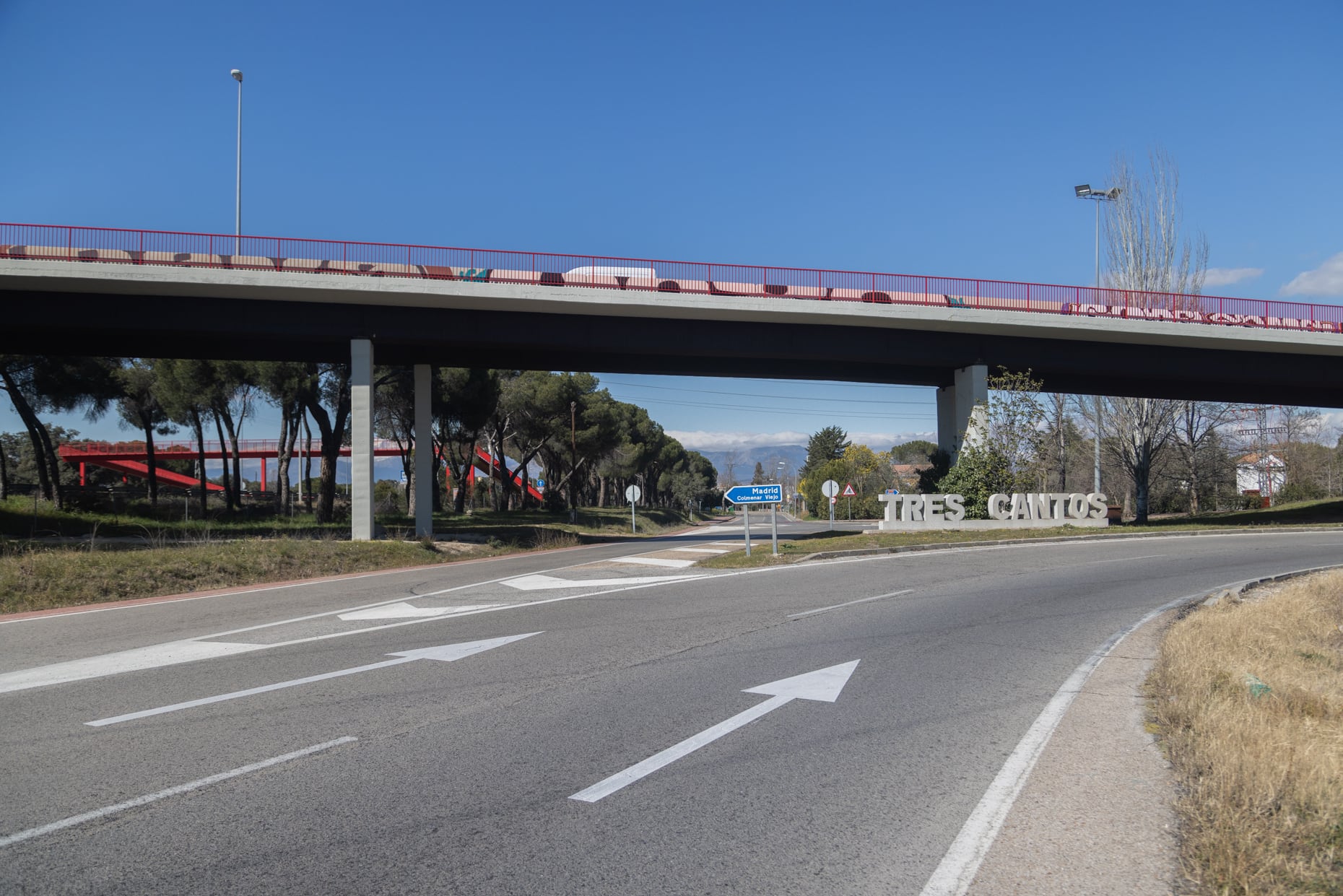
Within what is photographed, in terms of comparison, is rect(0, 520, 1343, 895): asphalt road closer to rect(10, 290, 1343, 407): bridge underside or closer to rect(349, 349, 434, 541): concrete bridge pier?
rect(349, 349, 434, 541): concrete bridge pier

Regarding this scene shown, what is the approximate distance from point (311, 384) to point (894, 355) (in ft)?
84.9

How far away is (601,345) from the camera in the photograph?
26.9 m

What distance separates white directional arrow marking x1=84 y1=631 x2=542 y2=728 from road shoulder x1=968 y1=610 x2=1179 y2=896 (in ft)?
18.6

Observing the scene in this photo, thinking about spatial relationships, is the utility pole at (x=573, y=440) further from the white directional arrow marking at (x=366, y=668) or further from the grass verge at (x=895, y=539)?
the white directional arrow marking at (x=366, y=668)

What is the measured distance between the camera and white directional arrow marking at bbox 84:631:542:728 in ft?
21.3

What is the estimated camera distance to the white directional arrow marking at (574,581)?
15.4m

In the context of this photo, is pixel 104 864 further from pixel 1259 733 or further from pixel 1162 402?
pixel 1162 402

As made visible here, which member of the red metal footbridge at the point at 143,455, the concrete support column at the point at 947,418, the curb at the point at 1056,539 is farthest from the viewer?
the red metal footbridge at the point at 143,455

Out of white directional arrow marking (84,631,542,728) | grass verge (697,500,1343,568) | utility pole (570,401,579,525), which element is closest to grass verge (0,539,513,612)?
white directional arrow marking (84,631,542,728)

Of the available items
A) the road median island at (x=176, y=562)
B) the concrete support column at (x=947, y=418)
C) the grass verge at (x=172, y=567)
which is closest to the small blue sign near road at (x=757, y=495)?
the road median island at (x=176, y=562)

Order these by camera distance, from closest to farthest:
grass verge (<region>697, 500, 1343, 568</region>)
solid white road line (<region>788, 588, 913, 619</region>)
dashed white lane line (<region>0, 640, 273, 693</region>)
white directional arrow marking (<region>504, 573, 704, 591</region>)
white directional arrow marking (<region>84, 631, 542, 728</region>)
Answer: white directional arrow marking (<region>84, 631, 542, 728</region>) < dashed white lane line (<region>0, 640, 273, 693</region>) < solid white road line (<region>788, 588, 913, 619</region>) < white directional arrow marking (<region>504, 573, 704, 591</region>) < grass verge (<region>697, 500, 1343, 568</region>)

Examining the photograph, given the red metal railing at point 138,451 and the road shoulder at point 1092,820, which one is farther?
the red metal railing at point 138,451

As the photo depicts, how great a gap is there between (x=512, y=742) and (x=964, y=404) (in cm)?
2752

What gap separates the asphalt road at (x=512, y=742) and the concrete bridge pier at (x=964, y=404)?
725 inches
